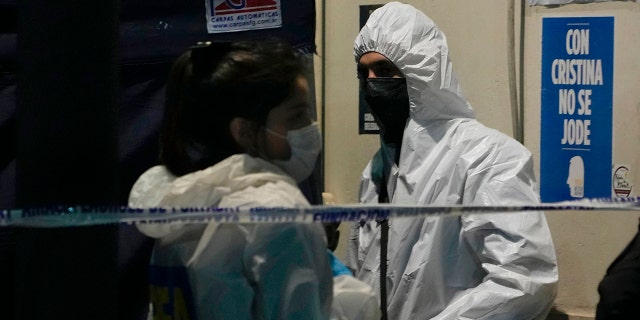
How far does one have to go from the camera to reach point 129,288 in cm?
282

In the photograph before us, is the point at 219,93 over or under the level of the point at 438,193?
over

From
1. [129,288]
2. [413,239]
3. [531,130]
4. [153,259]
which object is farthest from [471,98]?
[153,259]

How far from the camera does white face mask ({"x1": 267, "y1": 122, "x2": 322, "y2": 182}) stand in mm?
1732

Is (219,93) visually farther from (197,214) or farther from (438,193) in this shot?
(438,193)

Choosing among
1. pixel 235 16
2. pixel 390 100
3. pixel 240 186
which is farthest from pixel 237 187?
pixel 390 100

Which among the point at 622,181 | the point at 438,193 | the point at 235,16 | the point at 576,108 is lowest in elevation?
the point at 622,181

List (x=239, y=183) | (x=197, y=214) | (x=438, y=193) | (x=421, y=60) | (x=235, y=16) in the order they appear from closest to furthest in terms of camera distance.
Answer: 1. (x=197, y=214)
2. (x=239, y=183)
3. (x=235, y=16)
4. (x=438, y=193)
5. (x=421, y=60)

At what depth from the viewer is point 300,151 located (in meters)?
1.74

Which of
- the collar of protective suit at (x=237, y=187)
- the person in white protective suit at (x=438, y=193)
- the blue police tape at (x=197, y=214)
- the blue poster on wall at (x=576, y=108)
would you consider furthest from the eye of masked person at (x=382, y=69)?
the collar of protective suit at (x=237, y=187)

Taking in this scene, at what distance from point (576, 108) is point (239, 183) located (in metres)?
2.87

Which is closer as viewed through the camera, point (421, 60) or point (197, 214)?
point (197, 214)

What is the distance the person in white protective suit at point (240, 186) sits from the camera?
1.66 meters

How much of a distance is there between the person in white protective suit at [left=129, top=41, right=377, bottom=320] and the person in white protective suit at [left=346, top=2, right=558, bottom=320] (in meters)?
1.29

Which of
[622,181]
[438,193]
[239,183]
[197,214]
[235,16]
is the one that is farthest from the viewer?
[622,181]
